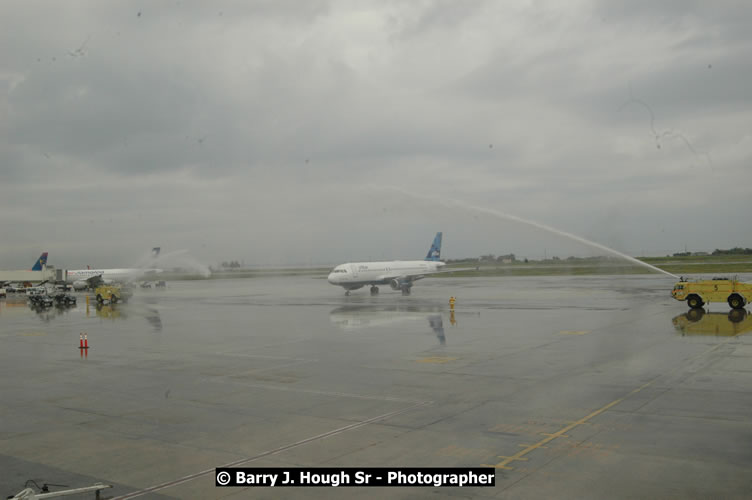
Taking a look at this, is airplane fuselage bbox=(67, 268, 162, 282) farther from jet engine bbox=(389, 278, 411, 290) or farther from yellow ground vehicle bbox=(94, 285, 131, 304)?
jet engine bbox=(389, 278, 411, 290)

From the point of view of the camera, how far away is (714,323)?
115ft

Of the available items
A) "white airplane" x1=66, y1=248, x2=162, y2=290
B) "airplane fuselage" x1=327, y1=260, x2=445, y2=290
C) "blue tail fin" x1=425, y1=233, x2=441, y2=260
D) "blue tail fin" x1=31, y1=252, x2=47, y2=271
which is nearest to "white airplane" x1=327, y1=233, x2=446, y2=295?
"airplane fuselage" x1=327, y1=260, x2=445, y2=290

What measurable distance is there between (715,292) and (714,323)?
8647 mm

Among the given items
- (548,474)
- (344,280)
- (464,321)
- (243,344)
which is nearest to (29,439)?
(548,474)

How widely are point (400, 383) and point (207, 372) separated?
8.30m

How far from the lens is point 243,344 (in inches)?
1251

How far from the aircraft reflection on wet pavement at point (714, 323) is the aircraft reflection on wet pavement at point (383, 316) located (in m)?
13.6

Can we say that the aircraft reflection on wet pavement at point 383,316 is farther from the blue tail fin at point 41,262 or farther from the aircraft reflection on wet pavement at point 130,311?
the blue tail fin at point 41,262

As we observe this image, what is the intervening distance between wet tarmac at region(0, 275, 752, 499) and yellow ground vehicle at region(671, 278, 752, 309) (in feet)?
20.8

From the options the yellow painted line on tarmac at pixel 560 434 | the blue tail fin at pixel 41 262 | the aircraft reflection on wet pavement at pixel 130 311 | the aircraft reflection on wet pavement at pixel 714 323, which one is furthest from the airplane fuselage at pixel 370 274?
the blue tail fin at pixel 41 262

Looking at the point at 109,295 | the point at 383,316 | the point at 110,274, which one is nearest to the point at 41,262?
the point at 110,274

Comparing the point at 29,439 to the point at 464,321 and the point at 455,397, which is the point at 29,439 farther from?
the point at 464,321

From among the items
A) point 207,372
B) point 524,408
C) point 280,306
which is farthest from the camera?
point 280,306

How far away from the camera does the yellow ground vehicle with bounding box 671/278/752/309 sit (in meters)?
41.2
